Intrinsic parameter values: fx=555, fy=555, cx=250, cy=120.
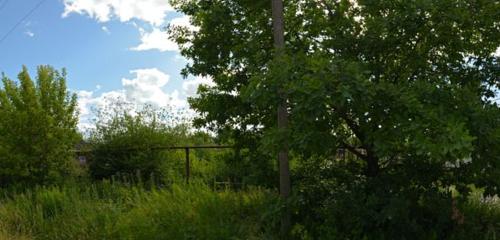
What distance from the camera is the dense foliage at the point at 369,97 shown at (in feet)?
14.9

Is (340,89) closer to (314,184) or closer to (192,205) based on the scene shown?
(314,184)

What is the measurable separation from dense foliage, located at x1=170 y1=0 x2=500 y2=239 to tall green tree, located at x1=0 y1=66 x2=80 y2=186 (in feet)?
22.1

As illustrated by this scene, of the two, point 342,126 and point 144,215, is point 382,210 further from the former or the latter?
point 144,215

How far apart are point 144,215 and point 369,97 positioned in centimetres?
445

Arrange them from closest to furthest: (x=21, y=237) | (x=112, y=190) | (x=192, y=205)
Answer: (x=192, y=205) < (x=21, y=237) < (x=112, y=190)

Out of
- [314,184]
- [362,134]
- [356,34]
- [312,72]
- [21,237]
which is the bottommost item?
[21,237]

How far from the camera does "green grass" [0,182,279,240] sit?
6.76 m

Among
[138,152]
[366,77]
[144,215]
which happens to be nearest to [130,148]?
[138,152]

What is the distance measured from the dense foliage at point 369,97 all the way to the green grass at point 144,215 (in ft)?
3.13

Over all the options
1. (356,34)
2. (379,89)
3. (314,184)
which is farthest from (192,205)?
(379,89)

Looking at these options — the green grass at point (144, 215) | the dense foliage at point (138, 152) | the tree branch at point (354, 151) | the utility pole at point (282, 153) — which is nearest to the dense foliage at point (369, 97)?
the tree branch at point (354, 151)

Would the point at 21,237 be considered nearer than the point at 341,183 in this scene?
No

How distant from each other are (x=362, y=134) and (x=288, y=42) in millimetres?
1509

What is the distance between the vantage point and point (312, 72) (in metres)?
4.80
